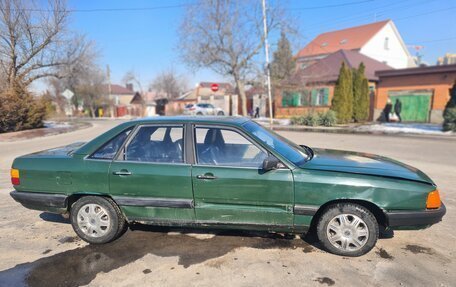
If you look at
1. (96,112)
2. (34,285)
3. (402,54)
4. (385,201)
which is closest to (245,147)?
(385,201)

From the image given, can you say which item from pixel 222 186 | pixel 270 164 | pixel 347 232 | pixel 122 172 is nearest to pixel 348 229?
pixel 347 232

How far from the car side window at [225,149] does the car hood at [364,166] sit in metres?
0.58

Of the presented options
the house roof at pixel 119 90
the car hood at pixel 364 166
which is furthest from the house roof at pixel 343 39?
the house roof at pixel 119 90

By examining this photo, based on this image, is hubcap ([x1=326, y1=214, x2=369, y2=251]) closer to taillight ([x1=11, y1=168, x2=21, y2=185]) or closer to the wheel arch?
the wheel arch

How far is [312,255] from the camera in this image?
3373mm

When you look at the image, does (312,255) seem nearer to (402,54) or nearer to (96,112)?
(96,112)

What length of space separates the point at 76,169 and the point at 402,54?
5839 cm

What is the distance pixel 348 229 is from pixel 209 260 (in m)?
1.55

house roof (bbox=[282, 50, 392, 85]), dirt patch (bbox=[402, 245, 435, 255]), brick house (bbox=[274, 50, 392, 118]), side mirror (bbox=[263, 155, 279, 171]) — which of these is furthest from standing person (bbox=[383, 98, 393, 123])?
side mirror (bbox=[263, 155, 279, 171])

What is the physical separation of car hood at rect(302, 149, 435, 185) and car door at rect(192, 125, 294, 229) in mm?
449

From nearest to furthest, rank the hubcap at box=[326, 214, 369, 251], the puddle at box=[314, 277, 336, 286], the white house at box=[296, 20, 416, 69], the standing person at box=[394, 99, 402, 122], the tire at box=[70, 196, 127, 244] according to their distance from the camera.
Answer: the puddle at box=[314, 277, 336, 286] → the hubcap at box=[326, 214, 369, 251] → the tire at box=[70, 196, 127, 244] → the standing person at box=[394, 99, 402, 122] → the white house at box=[296, 20, 416, 69]

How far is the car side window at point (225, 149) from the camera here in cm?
341

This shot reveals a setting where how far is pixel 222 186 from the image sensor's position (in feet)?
11.0

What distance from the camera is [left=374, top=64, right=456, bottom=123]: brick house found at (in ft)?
69.4
